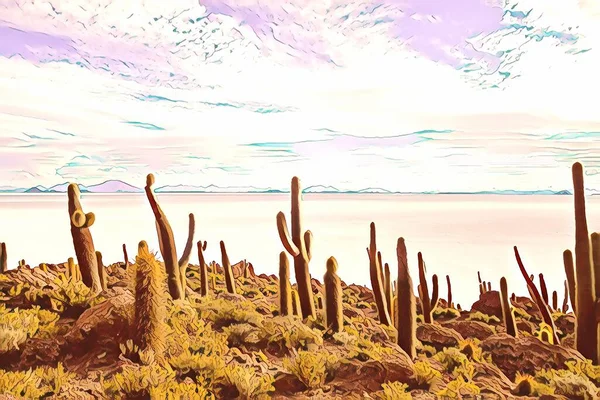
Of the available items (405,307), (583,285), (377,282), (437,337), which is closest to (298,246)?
(377,282)

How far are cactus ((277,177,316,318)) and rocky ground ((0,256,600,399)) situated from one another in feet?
1.29

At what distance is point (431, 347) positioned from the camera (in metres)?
6.57

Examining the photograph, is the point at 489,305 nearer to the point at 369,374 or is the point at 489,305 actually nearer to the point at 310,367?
the point at 369,374

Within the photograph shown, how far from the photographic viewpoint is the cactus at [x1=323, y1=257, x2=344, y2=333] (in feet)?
21.4

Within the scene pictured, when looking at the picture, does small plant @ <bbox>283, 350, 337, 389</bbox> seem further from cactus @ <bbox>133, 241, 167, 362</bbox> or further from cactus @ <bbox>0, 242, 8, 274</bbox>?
cactus @ <bbox>0, 242, 8, 274</bbox>

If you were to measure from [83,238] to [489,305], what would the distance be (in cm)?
790

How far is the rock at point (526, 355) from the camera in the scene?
6.09m

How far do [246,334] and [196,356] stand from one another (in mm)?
1260

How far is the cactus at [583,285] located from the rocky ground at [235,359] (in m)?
0.25

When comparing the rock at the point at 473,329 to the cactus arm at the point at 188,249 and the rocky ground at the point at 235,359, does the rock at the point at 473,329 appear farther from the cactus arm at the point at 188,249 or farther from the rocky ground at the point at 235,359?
the cactus arm at the point at 188,249

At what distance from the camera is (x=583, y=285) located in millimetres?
6031

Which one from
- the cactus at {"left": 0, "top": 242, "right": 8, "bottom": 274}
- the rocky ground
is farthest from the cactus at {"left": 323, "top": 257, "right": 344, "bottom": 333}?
the cactus at {"left": 0, "top": 242, "right": 8, "bottom": 274}

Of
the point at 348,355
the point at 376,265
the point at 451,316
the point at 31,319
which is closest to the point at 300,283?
the point at 376,265

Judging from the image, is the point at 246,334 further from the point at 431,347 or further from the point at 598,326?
the point at 598,326
